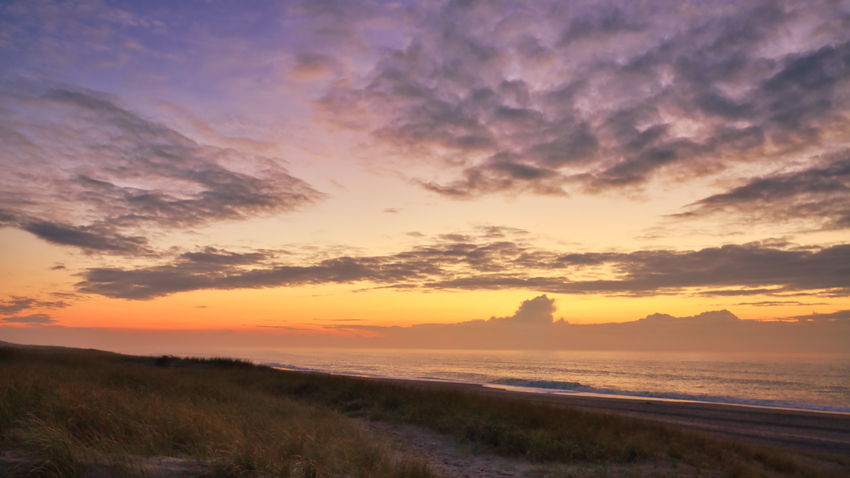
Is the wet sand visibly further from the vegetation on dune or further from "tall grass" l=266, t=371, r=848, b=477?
the vegetation on dune

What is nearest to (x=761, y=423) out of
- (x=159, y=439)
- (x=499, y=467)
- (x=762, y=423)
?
(x=762, y=423)

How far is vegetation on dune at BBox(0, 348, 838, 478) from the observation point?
695cm

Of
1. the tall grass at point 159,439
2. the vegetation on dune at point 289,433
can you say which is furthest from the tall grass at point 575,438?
the tall grass at point 159,439

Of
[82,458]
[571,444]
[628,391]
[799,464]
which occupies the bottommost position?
[628,391]

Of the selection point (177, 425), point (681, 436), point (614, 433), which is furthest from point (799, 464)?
point (177, 425)

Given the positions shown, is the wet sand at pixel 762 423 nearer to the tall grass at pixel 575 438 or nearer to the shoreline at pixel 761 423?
the shoreline at pixel 761 423

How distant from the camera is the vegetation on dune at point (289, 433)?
6.95m

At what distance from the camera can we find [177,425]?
8.65 metres

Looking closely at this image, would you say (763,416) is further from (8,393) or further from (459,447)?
(8,393)

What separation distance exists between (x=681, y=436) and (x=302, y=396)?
53.2 ft

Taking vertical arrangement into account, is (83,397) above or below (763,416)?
above

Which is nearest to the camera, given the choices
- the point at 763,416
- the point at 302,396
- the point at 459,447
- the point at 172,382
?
the point at 459,447

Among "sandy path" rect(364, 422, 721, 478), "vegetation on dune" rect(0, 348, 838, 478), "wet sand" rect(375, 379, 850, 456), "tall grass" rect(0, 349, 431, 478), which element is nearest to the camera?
"tall grass" rect(0, 349, 431, 478)

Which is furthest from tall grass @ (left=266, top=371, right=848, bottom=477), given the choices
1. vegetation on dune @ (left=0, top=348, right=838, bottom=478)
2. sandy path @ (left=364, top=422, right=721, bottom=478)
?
sandy path @ (left=364, top=422, right=721, bottom=478)
